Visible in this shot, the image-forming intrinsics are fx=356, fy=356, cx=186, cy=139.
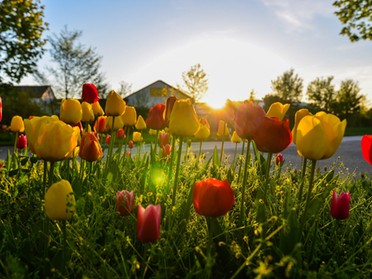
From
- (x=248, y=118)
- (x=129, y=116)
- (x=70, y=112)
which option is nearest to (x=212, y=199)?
(x=248, y=118)

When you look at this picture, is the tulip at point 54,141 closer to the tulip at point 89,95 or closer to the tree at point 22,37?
the tulip at point 89,95

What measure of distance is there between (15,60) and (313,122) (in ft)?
50.9

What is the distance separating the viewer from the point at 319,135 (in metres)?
1.27

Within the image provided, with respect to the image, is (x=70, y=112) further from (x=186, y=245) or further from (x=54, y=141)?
(x=186, y=245)

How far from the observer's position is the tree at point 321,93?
53.5m

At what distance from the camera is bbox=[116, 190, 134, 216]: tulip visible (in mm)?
1400

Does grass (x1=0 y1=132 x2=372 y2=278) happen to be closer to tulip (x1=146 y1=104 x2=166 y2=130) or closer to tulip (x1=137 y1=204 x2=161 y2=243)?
tulip (x1=137 y1=204 x2=161 y2=243)

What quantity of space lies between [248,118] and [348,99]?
57.7 metres

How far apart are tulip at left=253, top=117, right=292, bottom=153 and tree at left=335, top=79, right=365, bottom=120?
184 feet

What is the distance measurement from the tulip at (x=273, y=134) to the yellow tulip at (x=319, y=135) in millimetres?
56

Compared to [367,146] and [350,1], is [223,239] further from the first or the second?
[350,1]

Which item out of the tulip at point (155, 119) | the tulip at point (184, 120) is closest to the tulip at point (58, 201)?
the tulip at point (184, 120)

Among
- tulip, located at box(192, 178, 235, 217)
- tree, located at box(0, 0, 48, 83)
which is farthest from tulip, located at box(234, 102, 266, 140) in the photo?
tree, located at box(0, 0, 48, 83)

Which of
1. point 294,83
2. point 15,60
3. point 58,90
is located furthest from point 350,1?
point 294,83
